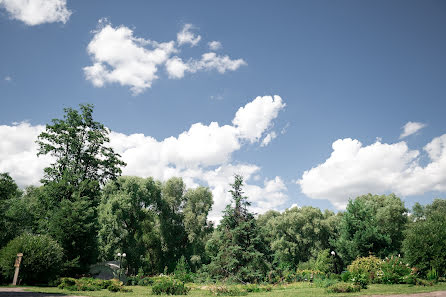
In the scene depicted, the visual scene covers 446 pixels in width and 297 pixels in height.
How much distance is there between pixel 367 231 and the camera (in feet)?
104

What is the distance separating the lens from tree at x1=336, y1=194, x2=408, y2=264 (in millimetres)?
31672

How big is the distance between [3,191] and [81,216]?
8586 millimetres

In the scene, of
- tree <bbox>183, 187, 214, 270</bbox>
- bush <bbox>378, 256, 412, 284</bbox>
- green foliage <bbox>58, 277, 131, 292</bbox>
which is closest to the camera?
bush <bbox>378, 256, 412, 284</bbox>

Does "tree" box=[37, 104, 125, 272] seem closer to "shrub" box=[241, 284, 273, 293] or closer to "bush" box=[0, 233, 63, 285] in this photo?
"bush" box=[0, 233, 63, 285]

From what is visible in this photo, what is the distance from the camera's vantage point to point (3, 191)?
27.3 metres

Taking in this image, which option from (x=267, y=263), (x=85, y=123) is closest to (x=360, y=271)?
(x=267, y=263)

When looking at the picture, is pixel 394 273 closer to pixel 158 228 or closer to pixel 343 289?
pixel 343 289

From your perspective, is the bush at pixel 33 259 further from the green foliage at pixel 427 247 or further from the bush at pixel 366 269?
the green foliage at pixel 427 247

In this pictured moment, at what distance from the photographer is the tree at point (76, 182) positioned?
1024 inches

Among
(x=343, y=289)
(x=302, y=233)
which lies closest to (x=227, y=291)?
(x=343, y=289)

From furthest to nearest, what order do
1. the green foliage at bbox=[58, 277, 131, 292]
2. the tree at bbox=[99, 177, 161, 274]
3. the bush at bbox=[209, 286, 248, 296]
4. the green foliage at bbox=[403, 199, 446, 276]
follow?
the tree at bbox=[99, 177, 161, 274], the green foliage at bbox=[403, 199, 446, 276], the green foliage at bbox=[58, 277, 131, 292], the bush at bbox=[209, 286, 248, 296]

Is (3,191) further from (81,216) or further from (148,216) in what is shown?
(148,216)

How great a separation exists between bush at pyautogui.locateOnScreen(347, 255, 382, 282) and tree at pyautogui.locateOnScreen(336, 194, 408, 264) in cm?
974

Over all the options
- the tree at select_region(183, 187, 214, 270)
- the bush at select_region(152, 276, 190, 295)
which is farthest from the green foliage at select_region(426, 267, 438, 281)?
the tree at select_region(183, 187, 214, 270)
